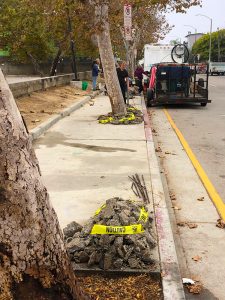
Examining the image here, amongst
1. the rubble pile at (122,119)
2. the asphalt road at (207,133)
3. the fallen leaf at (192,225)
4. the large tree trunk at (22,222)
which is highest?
the large tree trunk at (22,222)

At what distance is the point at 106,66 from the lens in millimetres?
13328

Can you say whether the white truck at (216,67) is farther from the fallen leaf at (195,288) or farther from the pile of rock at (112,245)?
the fallen leaf at (195,288)

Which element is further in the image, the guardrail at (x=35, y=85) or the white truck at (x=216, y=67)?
the white truck at (x=216, y=67)

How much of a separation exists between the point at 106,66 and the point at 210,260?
382 inches

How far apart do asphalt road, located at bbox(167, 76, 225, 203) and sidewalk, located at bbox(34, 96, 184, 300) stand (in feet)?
3.32

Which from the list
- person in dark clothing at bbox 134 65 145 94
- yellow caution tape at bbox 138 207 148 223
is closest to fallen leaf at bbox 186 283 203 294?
yellow caution tape at bbox 138 207 148 223

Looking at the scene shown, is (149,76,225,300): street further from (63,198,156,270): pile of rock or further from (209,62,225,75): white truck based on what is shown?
(209,62,225,75): white truck

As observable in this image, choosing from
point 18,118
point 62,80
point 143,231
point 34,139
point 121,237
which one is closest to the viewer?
point 18,118

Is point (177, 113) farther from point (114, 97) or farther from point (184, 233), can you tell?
point (184, 233)

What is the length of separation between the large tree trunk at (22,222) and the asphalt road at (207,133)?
4.26 metres

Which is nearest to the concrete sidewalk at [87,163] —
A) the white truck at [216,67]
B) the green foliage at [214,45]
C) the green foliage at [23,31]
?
the green foliage at [23,31]

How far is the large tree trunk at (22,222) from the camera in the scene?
7.59 feet

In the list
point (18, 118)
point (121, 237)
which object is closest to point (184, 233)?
point (121, 237)

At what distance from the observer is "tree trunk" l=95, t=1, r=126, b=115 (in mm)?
12547
